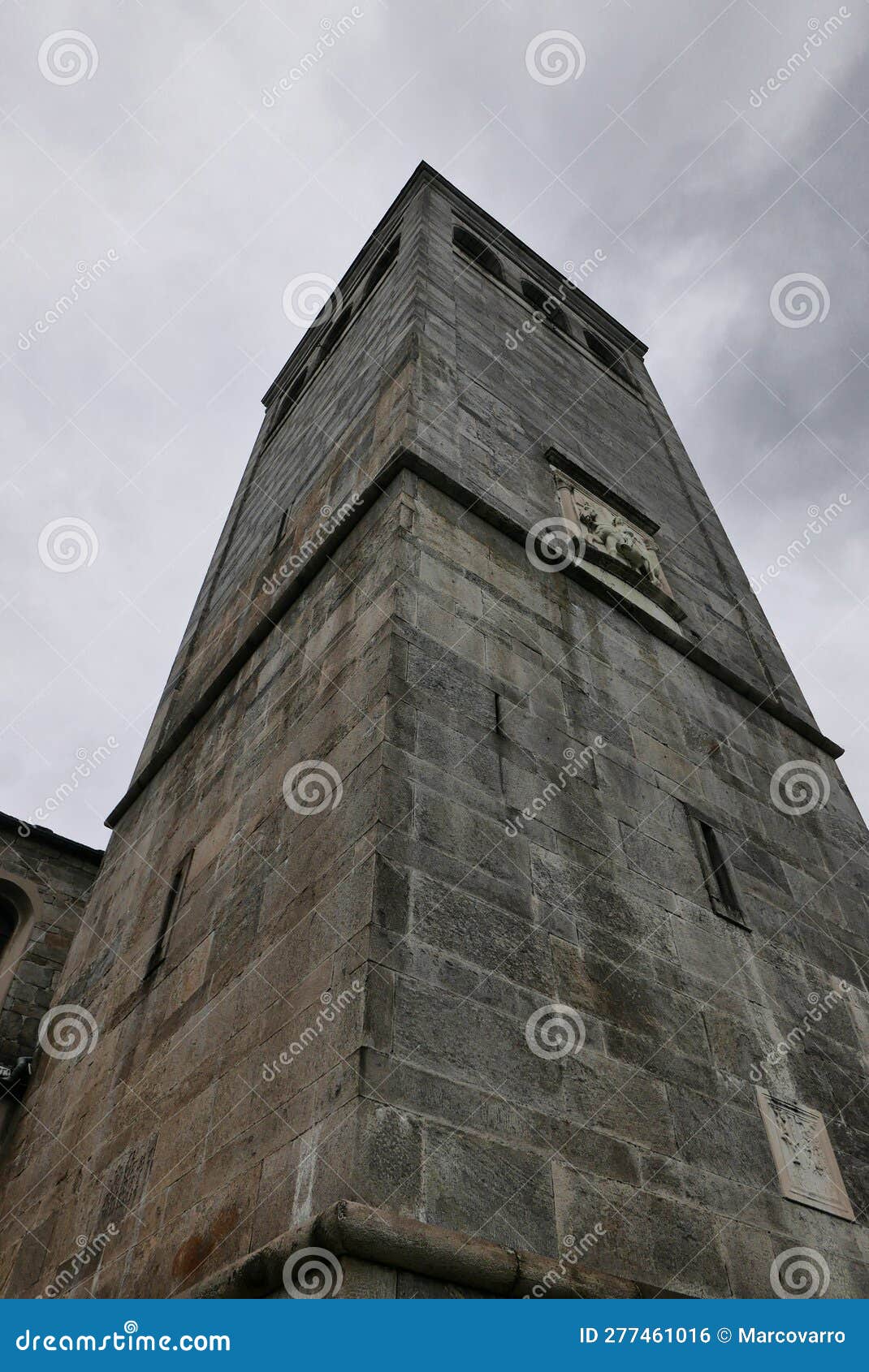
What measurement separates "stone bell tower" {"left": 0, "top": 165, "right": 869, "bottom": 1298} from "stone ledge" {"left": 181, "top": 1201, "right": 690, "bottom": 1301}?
0.01 meters

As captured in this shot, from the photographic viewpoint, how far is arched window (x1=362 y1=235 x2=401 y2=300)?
51.0 ft

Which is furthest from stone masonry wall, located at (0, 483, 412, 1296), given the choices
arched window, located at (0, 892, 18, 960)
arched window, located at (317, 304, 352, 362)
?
arched window, located at (317, 304, 352, 362)

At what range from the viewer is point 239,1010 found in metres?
5.75

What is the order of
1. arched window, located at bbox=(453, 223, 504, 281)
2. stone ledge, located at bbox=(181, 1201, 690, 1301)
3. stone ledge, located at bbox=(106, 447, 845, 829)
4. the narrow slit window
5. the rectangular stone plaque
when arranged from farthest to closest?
arched window, located at bbox=(453, 223, 504, 281)
stone ledge, located at bbox=(106, 447, 845, 829)
the narrow slit window
the rectangular stone plaque
stone ledge, located at bbox=(181, 1201, 690, 1301)

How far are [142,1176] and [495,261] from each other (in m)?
14.2

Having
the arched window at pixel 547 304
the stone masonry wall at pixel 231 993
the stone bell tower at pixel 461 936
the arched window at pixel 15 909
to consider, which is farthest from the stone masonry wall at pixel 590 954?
the arched window at pixel 547 304

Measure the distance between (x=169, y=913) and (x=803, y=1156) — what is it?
460cm

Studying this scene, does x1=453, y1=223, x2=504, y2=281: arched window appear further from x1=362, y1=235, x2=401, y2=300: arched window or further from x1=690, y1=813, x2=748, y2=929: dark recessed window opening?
x1=690, y1=813, x2=748, y2=929: dark recessed window opening

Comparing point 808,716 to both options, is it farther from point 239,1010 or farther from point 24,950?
point 24,950

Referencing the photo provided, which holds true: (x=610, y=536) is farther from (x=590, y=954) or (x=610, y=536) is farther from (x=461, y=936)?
(x=461, y=936)

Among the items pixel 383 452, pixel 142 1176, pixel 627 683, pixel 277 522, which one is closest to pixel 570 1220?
pixel 142 1176

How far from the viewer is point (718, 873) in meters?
7.38

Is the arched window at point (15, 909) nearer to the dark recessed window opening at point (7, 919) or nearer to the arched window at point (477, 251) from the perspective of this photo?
the dark recessed window opening at point (7, 919)

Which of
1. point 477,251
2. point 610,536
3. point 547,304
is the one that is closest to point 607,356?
point 547,304
